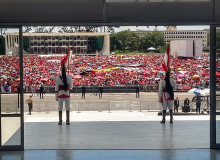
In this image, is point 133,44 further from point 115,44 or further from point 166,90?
point 166,90

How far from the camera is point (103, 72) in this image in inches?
1704

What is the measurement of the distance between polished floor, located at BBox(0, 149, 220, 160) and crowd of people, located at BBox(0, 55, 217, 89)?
45.9 inches

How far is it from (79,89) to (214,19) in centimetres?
2485

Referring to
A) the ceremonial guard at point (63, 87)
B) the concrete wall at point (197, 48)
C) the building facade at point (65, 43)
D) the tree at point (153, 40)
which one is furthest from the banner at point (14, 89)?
the tree at point (153, 40)

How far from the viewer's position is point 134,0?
648 cm

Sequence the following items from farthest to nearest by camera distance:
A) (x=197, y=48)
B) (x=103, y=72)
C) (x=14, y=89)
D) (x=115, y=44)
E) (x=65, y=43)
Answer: (x=115, y=44) → (x=65, y=43) → (x=197, y=48) → (x=103, y=72) → (x=14, y=89)

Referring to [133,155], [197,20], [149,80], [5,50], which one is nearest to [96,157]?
[133,155]

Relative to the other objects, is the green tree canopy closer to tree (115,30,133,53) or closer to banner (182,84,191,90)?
tree (115,30,133,53)

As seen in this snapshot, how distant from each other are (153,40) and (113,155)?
316 ft

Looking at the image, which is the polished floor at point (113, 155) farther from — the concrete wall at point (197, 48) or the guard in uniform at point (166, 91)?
the concrete wall at point (197, 48)

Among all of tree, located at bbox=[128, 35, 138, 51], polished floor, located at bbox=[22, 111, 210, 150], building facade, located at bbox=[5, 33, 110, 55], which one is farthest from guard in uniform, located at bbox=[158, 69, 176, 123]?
tree, located at bbox=[128, 35, 138, 51]

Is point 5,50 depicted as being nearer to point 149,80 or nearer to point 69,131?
point 69,131

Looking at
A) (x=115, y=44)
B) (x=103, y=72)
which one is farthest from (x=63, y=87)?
(x=115, y=44)

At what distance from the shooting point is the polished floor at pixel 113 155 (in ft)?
20.6
